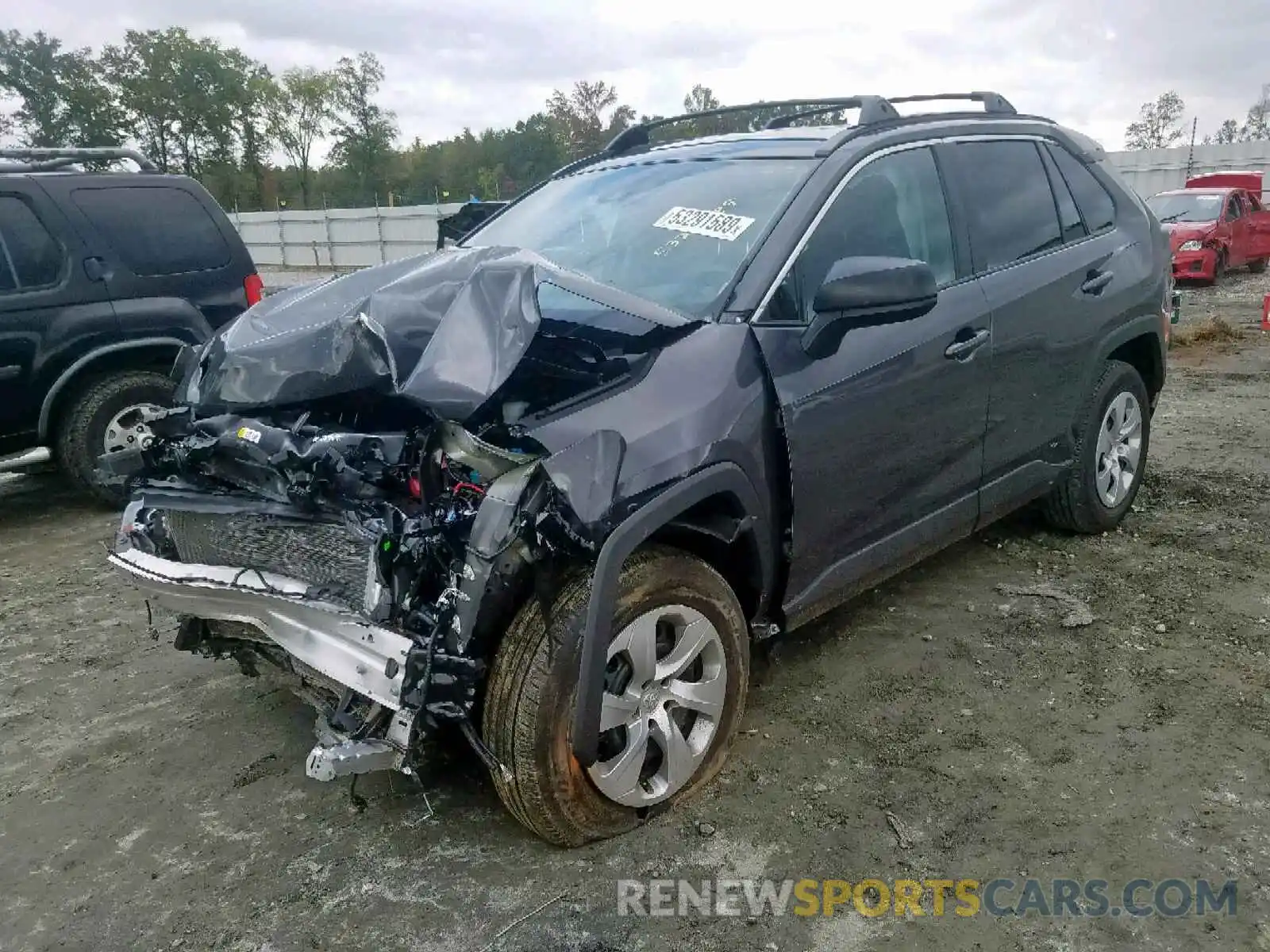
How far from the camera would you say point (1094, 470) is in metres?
4.39

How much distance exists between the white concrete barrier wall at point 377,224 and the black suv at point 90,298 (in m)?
15.4

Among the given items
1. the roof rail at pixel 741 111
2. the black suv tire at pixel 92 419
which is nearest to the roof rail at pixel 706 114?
the roof rail at pixel 741 111

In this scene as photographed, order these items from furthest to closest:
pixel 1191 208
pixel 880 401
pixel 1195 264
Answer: pixel 1191 208, pixel 1195 264, pixel 880 401

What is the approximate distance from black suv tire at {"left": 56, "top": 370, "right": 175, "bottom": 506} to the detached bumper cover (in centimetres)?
341

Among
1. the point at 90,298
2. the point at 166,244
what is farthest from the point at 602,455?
the point at 166,244

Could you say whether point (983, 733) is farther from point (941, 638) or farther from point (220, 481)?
point (220, 481)

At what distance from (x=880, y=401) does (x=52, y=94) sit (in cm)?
6303

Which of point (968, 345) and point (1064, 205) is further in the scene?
point (1064, 205)

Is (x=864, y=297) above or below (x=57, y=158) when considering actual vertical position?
below

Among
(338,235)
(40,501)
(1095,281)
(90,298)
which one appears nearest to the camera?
(1095,281)

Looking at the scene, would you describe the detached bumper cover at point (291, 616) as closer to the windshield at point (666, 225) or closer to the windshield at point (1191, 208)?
the windshield at point (666, 225)

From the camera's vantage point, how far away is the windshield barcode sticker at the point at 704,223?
3096 mm

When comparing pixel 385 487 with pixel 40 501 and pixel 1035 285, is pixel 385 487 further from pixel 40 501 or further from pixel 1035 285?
pixel 40 501
